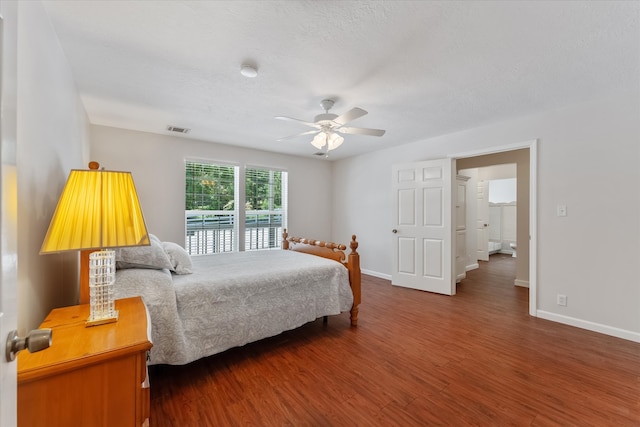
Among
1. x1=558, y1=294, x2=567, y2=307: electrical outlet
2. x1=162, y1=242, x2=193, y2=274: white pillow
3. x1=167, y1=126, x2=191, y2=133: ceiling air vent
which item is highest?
x1=167, y1=126, x2=191, y2=133: ceiling air vent

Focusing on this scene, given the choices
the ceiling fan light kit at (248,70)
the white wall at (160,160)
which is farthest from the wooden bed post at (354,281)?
the white wall at (160,160)

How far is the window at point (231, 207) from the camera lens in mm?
4320

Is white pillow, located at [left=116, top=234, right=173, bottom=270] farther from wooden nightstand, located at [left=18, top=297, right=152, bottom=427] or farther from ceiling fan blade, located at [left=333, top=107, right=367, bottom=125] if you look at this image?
ceiling fan blade, located at [left=333, top=107, right=367, bottom=125]

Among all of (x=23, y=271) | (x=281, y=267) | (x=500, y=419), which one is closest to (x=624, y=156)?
(x=500, y=419)

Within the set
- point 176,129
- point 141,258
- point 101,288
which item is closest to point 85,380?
point 101,288

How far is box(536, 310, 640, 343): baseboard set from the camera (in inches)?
103

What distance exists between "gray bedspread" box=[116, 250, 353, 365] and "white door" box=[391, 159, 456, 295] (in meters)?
1.84

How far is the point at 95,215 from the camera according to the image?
119 centimetres

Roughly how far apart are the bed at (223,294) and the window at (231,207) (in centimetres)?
143

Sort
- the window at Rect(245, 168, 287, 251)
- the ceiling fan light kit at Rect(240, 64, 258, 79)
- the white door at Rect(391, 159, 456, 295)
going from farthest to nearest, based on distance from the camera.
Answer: the window at Rect(245, 168, 287, 251)
the white door at Rect(391, 159, 456, 295)
the ceiling fan light kit at Rect(240, 64, 258, 79)

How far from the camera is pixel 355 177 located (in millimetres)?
5508

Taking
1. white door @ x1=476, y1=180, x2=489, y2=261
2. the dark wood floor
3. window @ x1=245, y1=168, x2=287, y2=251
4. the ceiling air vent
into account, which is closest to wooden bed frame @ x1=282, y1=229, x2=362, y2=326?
the dark wood floor

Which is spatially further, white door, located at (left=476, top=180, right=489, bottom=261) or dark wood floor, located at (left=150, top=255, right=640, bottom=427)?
white door, located at (left=476, top=180, right=489, bottom=261)

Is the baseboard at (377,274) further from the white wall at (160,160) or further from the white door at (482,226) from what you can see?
the white door at (482,226)
